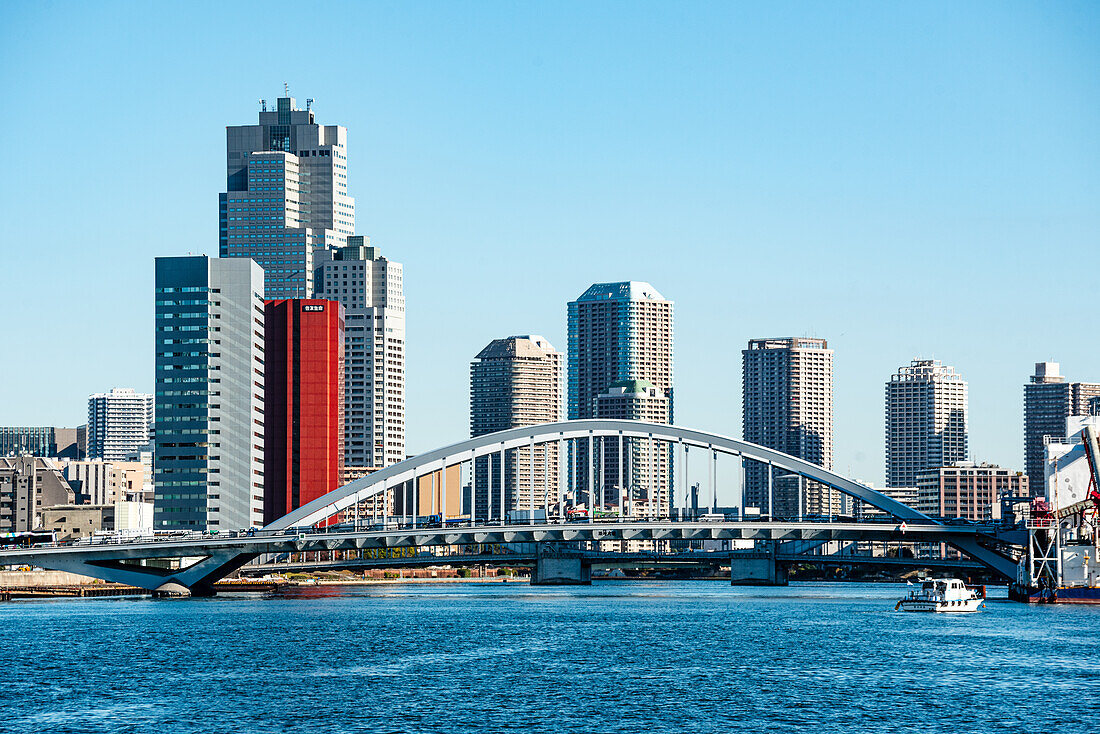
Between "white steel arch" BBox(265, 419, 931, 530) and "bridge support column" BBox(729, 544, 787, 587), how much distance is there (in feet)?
88.7

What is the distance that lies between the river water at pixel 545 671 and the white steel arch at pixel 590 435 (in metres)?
39.0

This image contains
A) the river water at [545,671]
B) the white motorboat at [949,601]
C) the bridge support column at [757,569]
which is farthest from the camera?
the bridge support column at [757,569]

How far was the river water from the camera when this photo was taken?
184ft

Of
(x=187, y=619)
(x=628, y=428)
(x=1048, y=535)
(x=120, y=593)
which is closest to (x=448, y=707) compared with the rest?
(x=187, y=619)

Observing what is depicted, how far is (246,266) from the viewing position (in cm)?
18138

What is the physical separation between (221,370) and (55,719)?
127580 mm

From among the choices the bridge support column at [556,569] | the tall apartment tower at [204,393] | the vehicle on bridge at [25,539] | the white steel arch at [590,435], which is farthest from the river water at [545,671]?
the bridge support column at [556,569]

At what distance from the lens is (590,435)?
534ft

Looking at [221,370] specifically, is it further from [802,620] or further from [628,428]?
[802,620]

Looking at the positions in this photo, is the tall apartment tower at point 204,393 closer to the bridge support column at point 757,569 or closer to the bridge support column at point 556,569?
the bridge support column at point 556,569

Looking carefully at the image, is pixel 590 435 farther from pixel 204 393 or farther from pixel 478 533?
pixel 204 393

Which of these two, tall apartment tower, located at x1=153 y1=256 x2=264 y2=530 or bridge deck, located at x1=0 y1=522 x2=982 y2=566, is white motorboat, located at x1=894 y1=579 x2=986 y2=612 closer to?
bridge deck, located at x1=0 y1=522 x2=982 y2=566

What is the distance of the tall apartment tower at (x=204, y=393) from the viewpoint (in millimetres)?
177875

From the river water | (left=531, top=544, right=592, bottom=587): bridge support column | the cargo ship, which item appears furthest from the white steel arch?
the river water
